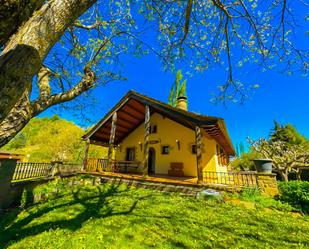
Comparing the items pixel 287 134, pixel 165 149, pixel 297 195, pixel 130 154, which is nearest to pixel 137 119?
pixel 130 154

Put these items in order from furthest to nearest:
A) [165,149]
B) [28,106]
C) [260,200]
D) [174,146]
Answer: [165,149], [174,146], [260,200], [28,106]

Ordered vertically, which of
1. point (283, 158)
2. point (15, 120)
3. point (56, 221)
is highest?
point (283, 158)

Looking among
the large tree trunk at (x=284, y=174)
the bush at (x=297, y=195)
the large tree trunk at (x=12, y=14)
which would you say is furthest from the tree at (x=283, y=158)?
the large tree trunk at (x=12, y=14)

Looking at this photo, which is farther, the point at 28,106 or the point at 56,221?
the point at 56,221

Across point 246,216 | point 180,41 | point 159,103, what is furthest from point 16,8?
point 159,103

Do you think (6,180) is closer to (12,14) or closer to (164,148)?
(12,14)

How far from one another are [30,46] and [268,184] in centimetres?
908

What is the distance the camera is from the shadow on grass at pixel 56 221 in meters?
4.18

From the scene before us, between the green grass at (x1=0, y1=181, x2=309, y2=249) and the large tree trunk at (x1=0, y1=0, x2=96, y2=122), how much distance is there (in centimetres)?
372

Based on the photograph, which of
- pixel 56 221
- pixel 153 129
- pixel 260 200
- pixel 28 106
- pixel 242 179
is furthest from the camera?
pixel 153 129

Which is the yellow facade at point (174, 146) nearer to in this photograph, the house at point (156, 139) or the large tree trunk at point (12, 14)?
the house at point (156, 139)

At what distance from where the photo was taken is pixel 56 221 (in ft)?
15.7

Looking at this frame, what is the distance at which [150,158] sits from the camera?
583 inches

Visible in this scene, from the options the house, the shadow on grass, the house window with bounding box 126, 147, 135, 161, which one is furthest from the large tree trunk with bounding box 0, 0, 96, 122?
the house window with bounding box 126, 147, 135, 161
